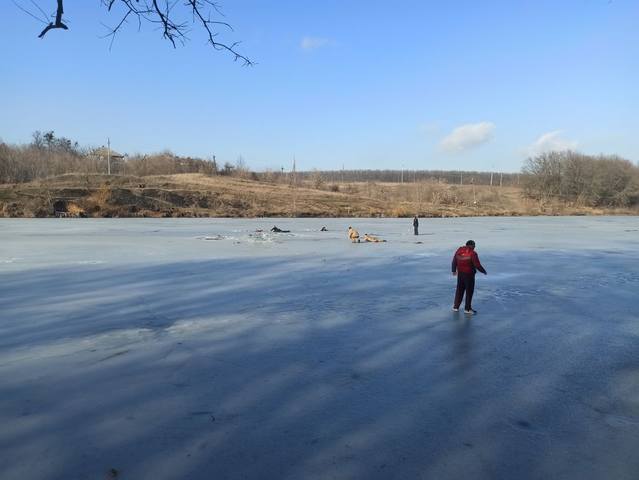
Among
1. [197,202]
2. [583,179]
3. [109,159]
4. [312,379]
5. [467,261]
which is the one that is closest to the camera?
[312,379]

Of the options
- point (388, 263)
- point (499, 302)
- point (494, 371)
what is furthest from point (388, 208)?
point (494, 371)

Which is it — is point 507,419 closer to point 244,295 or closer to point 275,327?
point 275,327

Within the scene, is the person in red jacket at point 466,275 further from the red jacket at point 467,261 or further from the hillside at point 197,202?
the hillside at point 197,202

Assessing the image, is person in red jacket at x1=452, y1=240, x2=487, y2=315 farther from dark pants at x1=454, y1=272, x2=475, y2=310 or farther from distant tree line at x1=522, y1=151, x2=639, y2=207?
distant tree line at x1=522, y1=151, x2=639, y2=207

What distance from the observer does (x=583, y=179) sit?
69375mm

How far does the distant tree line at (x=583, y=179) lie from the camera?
66812mm

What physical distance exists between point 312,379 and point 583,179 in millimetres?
73807

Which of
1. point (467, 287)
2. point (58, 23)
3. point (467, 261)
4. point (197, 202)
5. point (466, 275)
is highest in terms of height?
point (58, 23)

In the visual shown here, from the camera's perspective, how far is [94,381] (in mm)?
4906

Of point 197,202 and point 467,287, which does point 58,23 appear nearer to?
point 467,287

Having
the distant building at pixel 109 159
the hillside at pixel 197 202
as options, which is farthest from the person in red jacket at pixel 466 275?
the distant building at pixel 109 159

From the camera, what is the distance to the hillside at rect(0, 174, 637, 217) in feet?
142

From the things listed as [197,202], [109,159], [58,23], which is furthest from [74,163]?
[58,23]

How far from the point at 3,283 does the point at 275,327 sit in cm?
621
